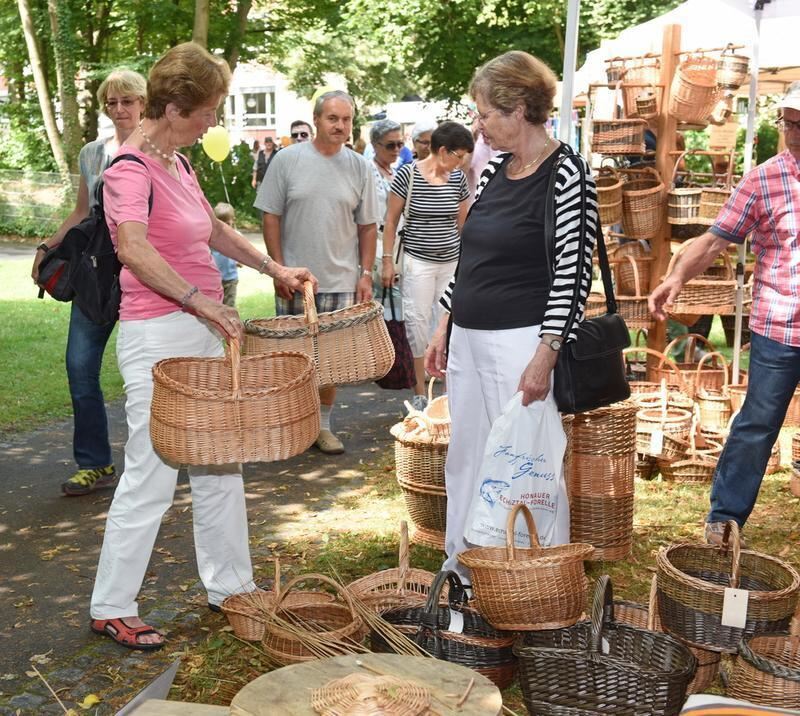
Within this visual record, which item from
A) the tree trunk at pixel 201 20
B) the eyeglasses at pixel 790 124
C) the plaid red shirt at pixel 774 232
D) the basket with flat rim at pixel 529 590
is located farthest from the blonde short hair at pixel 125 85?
the tree trunk at pixel 201 20

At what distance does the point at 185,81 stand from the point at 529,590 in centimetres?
202

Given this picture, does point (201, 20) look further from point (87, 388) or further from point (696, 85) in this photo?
point (87, 388)

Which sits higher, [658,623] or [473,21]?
[473,21]

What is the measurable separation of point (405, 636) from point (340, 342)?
5.04ft

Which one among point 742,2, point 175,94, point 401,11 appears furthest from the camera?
point 401,11

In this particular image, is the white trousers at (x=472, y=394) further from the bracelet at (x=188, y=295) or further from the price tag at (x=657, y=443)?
the price tag at (x=657, y=443)

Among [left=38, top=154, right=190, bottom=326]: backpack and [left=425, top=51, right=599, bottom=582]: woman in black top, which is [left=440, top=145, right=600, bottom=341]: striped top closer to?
[left=425, top=51, right=599, bottom=582]: woman in black top

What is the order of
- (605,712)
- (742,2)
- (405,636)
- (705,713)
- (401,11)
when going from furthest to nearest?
(401,11) < (742,2) < (405,636) < (605,712) < (705,713)

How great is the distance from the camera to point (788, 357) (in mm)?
4738

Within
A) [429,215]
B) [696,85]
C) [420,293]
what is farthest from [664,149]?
[420,293]

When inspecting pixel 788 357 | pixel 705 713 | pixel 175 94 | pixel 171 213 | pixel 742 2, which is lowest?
pixel 705 713

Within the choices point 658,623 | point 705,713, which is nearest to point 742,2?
point 658,623

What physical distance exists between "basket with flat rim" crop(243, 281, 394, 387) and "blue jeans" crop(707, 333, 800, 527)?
160 centimetres

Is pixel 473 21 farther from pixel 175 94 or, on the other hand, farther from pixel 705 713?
pixel 705 713
